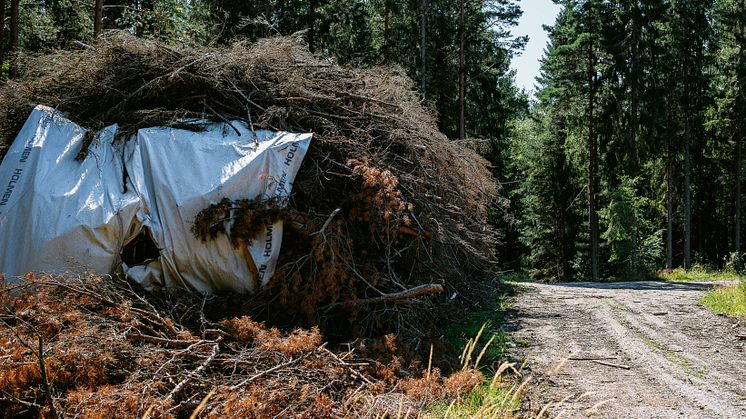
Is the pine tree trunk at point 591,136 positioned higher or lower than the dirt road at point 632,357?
higher

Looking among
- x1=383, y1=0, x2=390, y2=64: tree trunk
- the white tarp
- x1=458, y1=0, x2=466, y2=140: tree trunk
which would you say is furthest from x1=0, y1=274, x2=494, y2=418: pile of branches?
x1=383, y1=0, x2=390, y2=64: tree trunk

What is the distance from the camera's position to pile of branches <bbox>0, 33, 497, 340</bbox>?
19.7 feet

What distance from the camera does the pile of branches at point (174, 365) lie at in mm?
3746

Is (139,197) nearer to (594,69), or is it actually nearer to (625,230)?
(625,230)

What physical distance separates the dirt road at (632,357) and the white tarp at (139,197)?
303 cm

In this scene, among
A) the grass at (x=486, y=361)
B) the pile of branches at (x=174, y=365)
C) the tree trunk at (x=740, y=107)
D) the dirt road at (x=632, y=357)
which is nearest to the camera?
the pile of branches at (x=174, y=365)

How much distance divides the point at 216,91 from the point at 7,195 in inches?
105

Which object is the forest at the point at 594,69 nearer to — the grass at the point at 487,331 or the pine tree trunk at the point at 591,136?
the pine tree trunk at the point at 591,136

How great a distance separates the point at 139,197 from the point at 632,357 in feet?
17.1

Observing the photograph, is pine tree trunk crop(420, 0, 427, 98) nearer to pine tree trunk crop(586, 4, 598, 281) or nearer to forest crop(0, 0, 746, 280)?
forest crop(0, 0, 746, 280)

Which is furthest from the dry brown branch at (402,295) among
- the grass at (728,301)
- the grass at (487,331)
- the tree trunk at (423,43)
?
the tree trunk at (423,43)

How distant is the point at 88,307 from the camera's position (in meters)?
5.14

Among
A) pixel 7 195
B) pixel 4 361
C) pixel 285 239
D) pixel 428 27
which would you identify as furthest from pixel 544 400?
pixel 428 27

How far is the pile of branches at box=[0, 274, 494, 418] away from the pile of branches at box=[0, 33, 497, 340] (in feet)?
2.23
